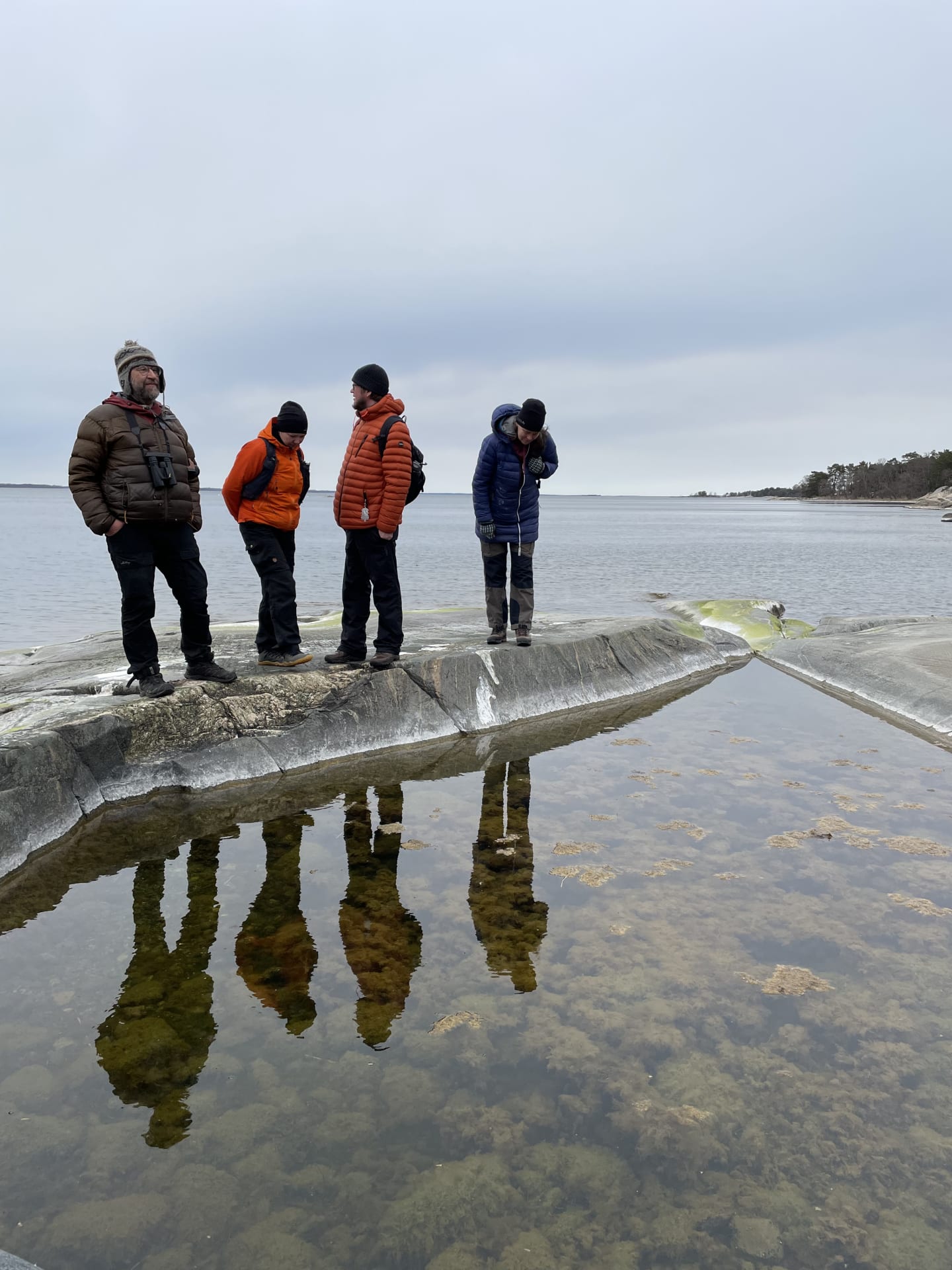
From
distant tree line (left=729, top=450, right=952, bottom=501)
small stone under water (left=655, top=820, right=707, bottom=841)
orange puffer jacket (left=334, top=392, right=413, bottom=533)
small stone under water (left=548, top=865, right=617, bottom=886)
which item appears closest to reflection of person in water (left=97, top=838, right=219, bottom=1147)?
small stone under water (left=548, top=865, right=617, bottom=886)

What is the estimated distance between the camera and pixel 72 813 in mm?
5477

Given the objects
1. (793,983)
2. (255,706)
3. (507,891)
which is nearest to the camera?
(793,983)

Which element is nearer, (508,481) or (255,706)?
(255,706)

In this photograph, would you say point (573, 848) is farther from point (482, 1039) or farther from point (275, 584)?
point (275, 584)

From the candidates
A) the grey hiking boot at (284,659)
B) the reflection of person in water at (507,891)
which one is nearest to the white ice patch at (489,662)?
the grey hiking boot at (284,659)

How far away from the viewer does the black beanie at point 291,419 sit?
22.2 ft

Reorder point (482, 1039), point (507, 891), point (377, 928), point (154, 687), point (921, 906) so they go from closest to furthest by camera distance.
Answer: point (482, 1039) < point (377, 928) < point (921, 906) < point (507, 891) < point (154, 687)

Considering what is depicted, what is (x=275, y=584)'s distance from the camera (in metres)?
7.17

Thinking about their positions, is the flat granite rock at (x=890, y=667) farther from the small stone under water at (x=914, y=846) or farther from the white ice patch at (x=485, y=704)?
the white ice patch at (x=485, y=704)

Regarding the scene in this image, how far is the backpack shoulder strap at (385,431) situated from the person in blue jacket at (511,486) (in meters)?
1.25

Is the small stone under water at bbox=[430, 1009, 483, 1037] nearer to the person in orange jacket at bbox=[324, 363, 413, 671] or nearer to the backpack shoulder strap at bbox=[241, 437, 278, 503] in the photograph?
the person in orange jacket at bbox=[324, 363, 413, 671]

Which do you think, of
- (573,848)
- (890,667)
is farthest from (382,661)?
(890,667)

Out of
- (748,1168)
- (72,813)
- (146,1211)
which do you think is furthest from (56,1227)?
(72,813)

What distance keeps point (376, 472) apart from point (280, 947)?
4159 mm
